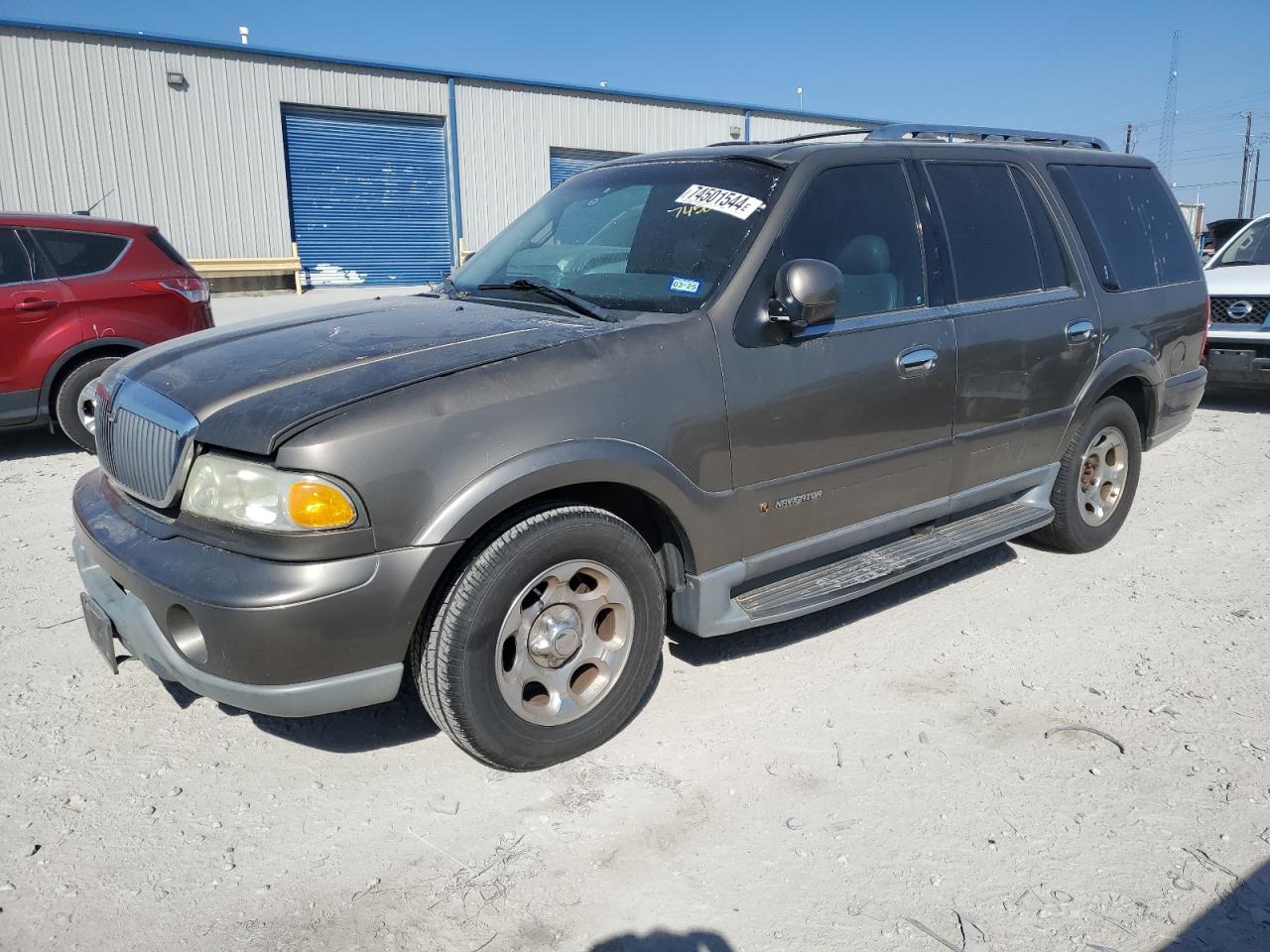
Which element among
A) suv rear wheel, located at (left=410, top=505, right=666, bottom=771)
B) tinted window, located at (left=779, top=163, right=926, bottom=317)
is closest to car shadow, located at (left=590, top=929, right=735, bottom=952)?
suv rear wheel, located at (left=410, top=505, right=666, bottom=771)

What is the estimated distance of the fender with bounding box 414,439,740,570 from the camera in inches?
103

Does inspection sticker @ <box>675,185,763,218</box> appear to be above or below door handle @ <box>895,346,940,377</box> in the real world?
above

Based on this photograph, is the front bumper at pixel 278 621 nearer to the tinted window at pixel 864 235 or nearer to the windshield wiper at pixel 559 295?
the windshield wiper at pixel 559 295

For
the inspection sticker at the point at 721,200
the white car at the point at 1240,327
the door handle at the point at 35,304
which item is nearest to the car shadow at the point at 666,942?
the inspection sticker at the point at 721,200

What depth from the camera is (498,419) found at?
2707 mm

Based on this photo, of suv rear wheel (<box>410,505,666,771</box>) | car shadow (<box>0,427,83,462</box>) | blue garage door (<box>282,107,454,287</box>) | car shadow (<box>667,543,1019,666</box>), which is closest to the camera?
suv rear wheel (<box>410,505,666,771</box>)

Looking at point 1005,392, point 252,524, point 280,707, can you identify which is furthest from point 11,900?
point 1005,392

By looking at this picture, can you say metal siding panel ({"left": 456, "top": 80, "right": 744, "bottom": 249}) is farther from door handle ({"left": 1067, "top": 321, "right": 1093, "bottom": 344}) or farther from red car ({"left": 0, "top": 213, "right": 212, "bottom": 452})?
door handle ({"left": 1067, "top": 321, "right": 1093, "bottom": 344})

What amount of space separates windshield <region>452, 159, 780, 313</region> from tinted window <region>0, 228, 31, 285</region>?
4.43 meters

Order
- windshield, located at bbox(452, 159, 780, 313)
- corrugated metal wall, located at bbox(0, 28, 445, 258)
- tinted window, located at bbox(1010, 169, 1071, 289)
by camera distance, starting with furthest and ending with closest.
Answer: corrugated metal wall, located at bbox(0, 28, 445, 258), tinted window, located at bbox(1010, 169, 1071, 289), windshield, located at bbox(452, 159, 780, 313)

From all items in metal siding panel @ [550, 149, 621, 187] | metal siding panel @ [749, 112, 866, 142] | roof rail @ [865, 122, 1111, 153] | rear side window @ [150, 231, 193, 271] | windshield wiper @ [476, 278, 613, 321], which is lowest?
windshield wiper @ [476, 278, 613, 321]

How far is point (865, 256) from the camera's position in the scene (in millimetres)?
3713

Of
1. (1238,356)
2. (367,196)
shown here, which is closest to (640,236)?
(1238,356)

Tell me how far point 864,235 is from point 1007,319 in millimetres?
866
